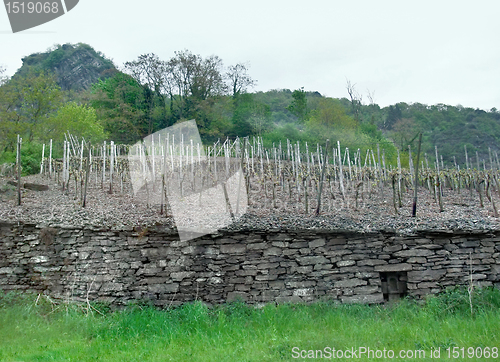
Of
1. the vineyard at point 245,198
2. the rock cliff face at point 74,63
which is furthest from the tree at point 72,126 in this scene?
the rock cliff face at point 74,63

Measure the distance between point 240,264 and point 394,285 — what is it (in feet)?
9.10

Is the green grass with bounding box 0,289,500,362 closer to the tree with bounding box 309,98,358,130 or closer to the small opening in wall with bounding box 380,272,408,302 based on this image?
the small opening in wall with bounding box 380,272,408,302

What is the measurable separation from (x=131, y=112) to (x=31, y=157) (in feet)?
18.9

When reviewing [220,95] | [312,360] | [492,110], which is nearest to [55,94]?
[220,95]

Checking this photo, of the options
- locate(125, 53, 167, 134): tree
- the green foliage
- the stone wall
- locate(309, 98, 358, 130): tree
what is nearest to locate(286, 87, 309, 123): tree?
locate(309, 98, 358, 130): tree

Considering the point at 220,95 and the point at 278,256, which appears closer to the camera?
the point at 278,256

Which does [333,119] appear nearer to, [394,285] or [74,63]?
[394,285]

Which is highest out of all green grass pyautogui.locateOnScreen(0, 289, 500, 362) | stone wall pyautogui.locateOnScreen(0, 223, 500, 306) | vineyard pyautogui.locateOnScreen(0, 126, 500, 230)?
vineyard pyautogui.locateOnScreen(0, 126, 500, 230)

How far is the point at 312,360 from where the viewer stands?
4770 millimetres

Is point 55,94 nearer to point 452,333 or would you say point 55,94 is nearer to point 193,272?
point 193,272

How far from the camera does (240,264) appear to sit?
687 cm

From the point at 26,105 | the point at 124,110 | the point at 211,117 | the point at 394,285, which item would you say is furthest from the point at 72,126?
the point at 394,285

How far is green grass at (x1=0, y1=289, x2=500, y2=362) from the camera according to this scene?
5.11 meters

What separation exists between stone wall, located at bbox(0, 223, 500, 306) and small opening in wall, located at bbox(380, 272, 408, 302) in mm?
17
